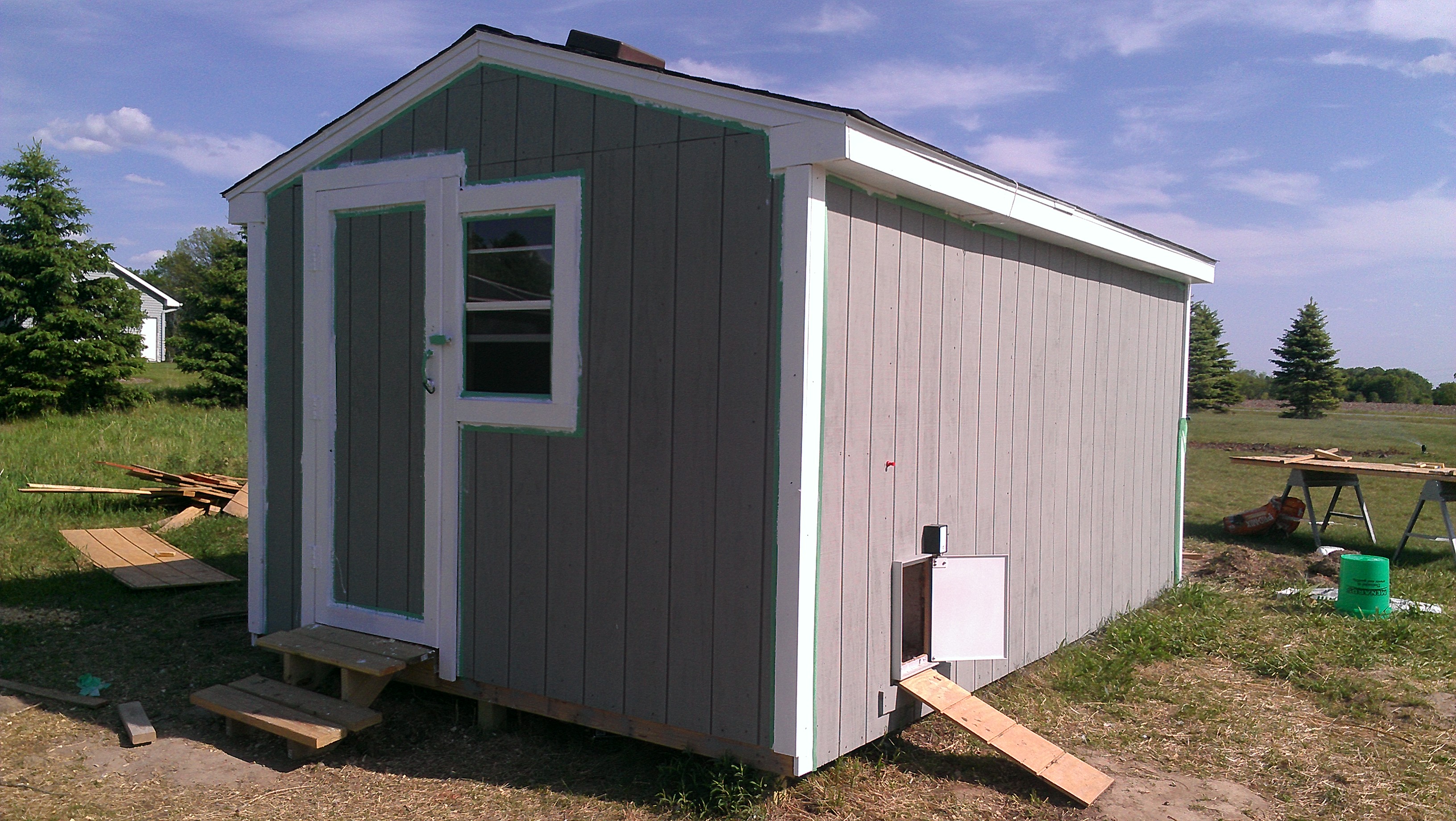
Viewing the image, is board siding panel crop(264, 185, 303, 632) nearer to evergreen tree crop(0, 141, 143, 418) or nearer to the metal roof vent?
the metal roof vent

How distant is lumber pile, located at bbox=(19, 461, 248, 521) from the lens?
9.73 meters

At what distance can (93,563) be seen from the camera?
769 centimetres

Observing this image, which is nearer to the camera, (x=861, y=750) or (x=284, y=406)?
(x=861, y=750)

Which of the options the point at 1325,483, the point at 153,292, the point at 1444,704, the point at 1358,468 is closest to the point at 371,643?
the point at 1444,704

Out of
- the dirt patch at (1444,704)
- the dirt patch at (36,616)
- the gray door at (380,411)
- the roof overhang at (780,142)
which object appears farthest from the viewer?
the dirt patch at (36,616)

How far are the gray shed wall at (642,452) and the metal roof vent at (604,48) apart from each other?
34 cm

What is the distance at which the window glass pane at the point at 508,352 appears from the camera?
4.27 meters

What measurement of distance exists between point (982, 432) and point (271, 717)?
352cm

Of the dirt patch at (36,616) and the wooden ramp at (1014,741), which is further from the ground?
the wooden ramp at (1014,741)

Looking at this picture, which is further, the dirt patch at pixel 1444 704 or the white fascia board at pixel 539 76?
the dirt patch at pixel 1444 704

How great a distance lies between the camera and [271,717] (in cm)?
419

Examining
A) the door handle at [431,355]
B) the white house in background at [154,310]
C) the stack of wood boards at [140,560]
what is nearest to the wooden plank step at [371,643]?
the door handle at [431,355]

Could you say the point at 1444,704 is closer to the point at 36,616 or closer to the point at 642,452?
the point at 642,452

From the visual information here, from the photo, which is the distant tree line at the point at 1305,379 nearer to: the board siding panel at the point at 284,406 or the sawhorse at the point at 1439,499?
the sawhorse at the point at 1439,499
